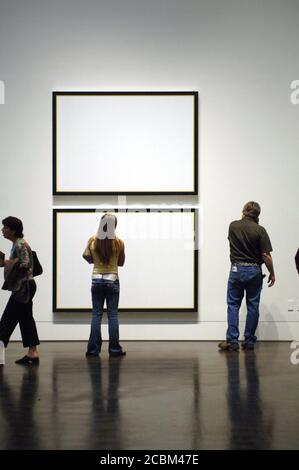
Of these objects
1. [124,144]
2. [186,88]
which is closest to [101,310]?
→ [124,144]

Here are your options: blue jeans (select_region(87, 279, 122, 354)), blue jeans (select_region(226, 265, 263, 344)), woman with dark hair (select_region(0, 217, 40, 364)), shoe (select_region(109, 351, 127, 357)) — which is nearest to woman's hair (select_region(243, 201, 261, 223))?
blue jeans (select_region(226, 265, 263, 344))

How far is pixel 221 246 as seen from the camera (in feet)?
31.3

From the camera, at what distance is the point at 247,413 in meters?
5.28

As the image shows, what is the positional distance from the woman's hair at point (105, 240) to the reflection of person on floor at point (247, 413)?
1.86m

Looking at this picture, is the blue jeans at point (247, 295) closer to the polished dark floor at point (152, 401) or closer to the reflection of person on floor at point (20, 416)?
the polished dark floor at point (152, 401)

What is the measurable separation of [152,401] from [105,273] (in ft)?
8.19

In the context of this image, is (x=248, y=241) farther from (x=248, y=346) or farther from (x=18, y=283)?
(x=18, y=283)

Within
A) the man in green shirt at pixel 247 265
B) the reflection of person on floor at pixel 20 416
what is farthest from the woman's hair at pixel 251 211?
the reflection of person on floor at pixel 20 416

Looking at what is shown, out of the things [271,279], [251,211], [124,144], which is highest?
[124,144]

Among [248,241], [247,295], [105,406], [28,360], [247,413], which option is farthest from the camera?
[247,295]

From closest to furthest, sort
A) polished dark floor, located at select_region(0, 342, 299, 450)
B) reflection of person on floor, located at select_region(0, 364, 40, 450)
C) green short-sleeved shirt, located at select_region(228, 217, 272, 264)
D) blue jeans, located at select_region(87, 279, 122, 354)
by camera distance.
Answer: reflection of person on floor, located at select_region(0, 364, 40, 450), polished dark floor, located at select_region(0, 342, 299, 450), blue jeans, located at select_region(87, 279, 122, 354), green short-sleeved shirt, located at select_region(228, 217, 272, 264)

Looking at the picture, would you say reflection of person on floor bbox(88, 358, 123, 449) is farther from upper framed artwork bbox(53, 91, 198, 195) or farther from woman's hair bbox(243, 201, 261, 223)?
upper framed artwork bbox(53, 91, 198, 195)

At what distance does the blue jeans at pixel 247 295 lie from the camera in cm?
849

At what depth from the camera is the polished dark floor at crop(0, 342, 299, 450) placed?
4562 millimetres
